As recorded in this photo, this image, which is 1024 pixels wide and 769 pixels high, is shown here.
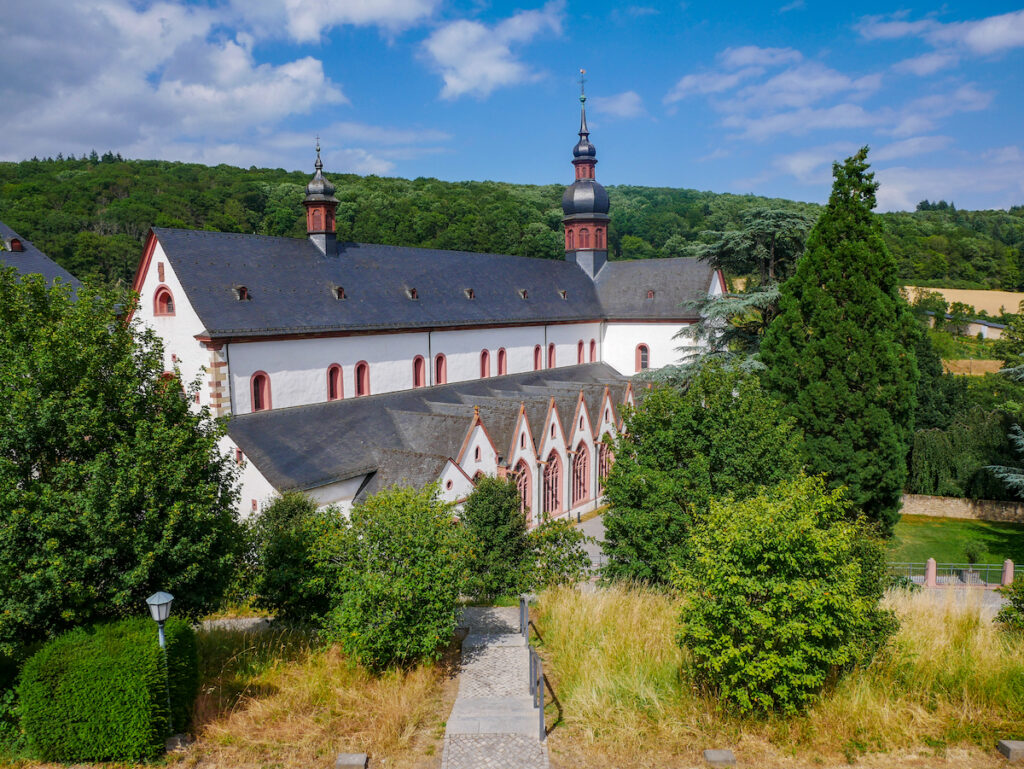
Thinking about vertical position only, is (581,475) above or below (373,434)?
below

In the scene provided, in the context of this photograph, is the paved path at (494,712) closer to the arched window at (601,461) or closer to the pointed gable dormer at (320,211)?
the arched window at (601,461)

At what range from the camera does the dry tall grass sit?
812 centimetres

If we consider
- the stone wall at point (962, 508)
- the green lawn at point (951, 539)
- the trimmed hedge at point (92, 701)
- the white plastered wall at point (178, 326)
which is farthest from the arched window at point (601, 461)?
the trimmed hedge at point (92, 701)

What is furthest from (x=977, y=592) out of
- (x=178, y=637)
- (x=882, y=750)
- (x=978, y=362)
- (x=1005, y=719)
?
(x=978, y=362)

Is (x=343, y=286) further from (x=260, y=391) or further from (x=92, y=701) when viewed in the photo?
(x=92, y=701)

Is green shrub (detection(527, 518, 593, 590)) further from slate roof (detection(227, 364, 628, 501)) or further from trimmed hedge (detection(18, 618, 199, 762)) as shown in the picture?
trimmed hedge (detection(18, 618, 199, 762))

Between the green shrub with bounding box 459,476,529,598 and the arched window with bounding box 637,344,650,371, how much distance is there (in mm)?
24101

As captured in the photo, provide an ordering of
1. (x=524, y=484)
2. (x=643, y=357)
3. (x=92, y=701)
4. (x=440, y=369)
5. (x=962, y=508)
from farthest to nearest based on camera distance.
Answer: (x=643, y=357) → (x=962, y=508) → (x=440, y=369) → (x=524, y=484) → (x=92, y=701)

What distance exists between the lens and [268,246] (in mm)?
25094

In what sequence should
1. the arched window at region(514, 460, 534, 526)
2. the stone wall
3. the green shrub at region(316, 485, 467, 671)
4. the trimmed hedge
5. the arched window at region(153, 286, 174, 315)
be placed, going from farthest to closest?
the stone wall
the arched window at region(514, 460, 534, 526)
the arched window at region(153, 286, 174, 315)
the green shrub at region(316, 485, 467, 671)
the trimmed hedge

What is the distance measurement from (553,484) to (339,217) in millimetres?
51950

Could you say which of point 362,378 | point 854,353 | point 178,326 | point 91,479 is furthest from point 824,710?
point 178,326

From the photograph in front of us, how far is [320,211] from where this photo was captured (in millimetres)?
26969

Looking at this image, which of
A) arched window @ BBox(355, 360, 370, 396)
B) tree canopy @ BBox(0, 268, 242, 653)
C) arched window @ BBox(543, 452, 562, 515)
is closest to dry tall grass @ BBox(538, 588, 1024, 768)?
tree canopy @ BBox(0, 268, 242, 653)
